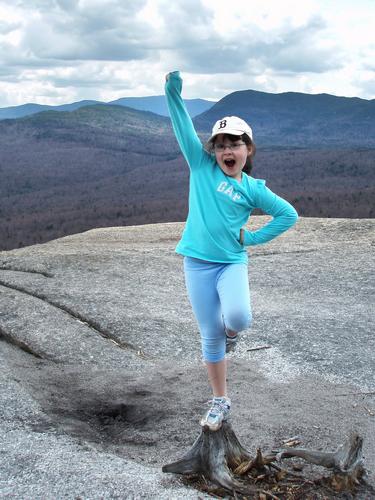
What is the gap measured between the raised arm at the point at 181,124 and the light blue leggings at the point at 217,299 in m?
0.80

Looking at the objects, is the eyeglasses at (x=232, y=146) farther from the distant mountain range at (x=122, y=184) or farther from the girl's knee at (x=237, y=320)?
the distant mountain range at (x=122, y=184)

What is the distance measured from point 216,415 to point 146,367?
9.44 feet

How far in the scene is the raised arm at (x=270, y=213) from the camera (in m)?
4.58

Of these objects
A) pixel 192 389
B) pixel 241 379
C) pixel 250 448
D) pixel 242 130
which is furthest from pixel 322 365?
pixel 242 130

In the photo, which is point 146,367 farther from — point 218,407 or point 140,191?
point 140,191

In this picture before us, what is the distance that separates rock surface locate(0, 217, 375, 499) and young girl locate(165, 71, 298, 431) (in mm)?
1117

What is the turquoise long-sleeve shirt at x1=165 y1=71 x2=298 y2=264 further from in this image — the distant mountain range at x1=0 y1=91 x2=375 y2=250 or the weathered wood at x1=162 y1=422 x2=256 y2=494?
the distant mountain range at x1=0 y1=91 x2=375 y2=250

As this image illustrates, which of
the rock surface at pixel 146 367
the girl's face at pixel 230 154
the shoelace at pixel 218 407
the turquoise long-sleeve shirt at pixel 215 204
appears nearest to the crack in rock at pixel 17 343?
the rock surface at pixel 146 367

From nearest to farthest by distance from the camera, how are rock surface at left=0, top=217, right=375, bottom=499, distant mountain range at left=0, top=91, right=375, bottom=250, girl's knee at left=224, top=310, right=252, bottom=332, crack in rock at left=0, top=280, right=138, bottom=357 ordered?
girl's knee at left=224, top=310, right=252, bottom=332, rock surface at left=0, top=217, right=375, bottom=499, crack in rock at left=0, top=280, right=138, bottom=357, distant mountain range at left=0, top=91, right=375, bottom=250

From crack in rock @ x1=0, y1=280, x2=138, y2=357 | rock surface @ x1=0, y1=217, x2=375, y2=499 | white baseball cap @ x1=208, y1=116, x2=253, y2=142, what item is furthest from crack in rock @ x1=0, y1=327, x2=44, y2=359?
white baseball cap @ x1=208, y1=116, x2=253, y2=142

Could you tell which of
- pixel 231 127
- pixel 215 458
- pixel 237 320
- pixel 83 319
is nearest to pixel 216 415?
pixel 215 458

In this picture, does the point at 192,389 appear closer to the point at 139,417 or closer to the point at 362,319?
the point at 139,417

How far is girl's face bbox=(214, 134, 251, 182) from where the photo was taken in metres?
4.49

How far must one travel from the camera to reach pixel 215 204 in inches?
179
